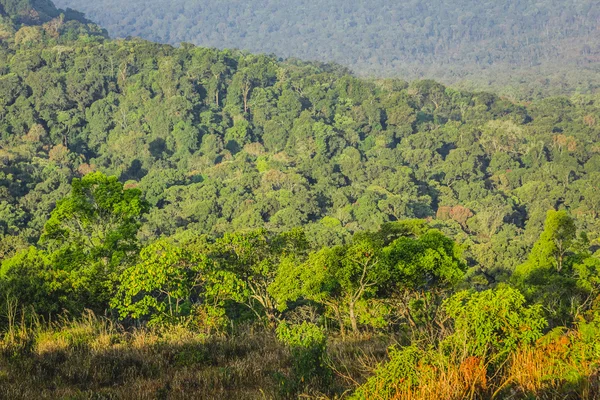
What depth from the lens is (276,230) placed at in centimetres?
5103

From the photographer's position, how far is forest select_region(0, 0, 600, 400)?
4875mm

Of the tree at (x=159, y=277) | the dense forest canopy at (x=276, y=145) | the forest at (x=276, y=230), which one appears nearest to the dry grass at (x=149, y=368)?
the forest at (x=276, y=230)

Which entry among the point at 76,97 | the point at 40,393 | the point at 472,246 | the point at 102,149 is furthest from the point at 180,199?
the point at 40,393

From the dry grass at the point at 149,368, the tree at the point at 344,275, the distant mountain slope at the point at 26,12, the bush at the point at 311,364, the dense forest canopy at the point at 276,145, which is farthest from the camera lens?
the distant mountain slope at the point at 26,12

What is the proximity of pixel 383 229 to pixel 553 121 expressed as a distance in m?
84.4

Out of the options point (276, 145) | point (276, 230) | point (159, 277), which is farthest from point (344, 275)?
point (276, 145)

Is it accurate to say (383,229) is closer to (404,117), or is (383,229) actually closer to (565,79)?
(404,117)

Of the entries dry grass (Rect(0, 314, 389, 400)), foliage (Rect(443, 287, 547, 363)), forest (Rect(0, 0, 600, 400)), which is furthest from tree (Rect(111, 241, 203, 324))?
foliage (Rect(443, 287, 547, 363))

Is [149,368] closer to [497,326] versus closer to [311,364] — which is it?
[311,364]

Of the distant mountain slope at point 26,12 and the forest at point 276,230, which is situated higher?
the distant mountain slope at point 26,12

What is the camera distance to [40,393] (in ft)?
14.3

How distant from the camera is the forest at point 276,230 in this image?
16.0 feet

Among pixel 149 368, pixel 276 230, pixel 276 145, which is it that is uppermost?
pixel 149 368

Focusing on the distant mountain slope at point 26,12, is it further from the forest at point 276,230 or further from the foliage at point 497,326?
the foliage at point 497,326
